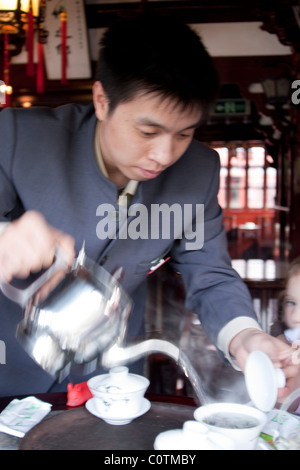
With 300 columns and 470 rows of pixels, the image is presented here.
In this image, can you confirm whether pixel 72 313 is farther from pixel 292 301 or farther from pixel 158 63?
pixel 292 301

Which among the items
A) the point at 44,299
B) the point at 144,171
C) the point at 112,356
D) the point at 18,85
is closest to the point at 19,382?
the point at 112,356

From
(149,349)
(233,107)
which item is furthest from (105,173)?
(233,107)

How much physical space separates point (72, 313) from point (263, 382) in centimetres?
38

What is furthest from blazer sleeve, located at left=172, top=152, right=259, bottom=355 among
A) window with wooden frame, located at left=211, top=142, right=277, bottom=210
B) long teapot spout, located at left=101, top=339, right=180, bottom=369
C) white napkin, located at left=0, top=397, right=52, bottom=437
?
window with wooden frame, located at left=211, top=142, right=277, bottom=210

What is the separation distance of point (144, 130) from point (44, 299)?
16.1 inches

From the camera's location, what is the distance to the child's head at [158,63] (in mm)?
1029

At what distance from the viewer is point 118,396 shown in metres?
1.02

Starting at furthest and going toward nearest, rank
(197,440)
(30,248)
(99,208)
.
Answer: (99,208), (30,248), (197,440)

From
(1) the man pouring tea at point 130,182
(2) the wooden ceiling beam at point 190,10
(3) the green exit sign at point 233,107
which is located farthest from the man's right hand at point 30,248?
(3) the green exit sign at point 233,107

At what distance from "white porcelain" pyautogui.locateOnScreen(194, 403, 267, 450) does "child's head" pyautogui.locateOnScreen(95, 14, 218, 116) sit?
0.60 meters

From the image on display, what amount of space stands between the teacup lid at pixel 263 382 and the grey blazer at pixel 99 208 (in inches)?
12.1

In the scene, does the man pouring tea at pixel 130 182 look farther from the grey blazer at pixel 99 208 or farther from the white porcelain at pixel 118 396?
the white porcelain at pixel 118 396

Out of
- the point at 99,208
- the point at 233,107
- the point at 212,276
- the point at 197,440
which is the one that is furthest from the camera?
the point at 233,107
